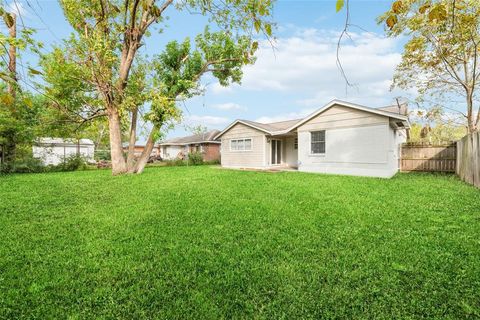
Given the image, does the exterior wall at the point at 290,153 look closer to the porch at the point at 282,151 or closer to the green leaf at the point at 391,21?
the porch at the point at 282,151

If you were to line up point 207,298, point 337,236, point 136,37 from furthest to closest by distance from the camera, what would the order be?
point 136,37 → point 337,236 → point 207,298

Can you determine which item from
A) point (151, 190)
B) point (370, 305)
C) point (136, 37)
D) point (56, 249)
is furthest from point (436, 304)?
point (136, 37)

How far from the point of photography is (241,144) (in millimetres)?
17703

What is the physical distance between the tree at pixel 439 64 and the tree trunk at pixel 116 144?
15.3 metres

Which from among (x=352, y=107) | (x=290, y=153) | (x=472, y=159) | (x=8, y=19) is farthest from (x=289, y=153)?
(x=8, y=19)

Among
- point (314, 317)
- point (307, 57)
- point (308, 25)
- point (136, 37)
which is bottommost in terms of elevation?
point (314, 317)

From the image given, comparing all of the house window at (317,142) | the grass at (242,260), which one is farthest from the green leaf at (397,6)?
the house window at (317,142)

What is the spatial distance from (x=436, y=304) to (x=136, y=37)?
14.5 meters

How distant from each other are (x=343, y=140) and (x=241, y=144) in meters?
7.79

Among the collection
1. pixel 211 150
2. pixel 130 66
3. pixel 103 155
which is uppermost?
pixel 130 66

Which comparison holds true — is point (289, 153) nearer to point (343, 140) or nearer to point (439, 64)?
point (343, 140)

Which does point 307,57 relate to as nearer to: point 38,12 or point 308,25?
point 308,25

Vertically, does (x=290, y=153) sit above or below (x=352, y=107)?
below

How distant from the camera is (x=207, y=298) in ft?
7.47
